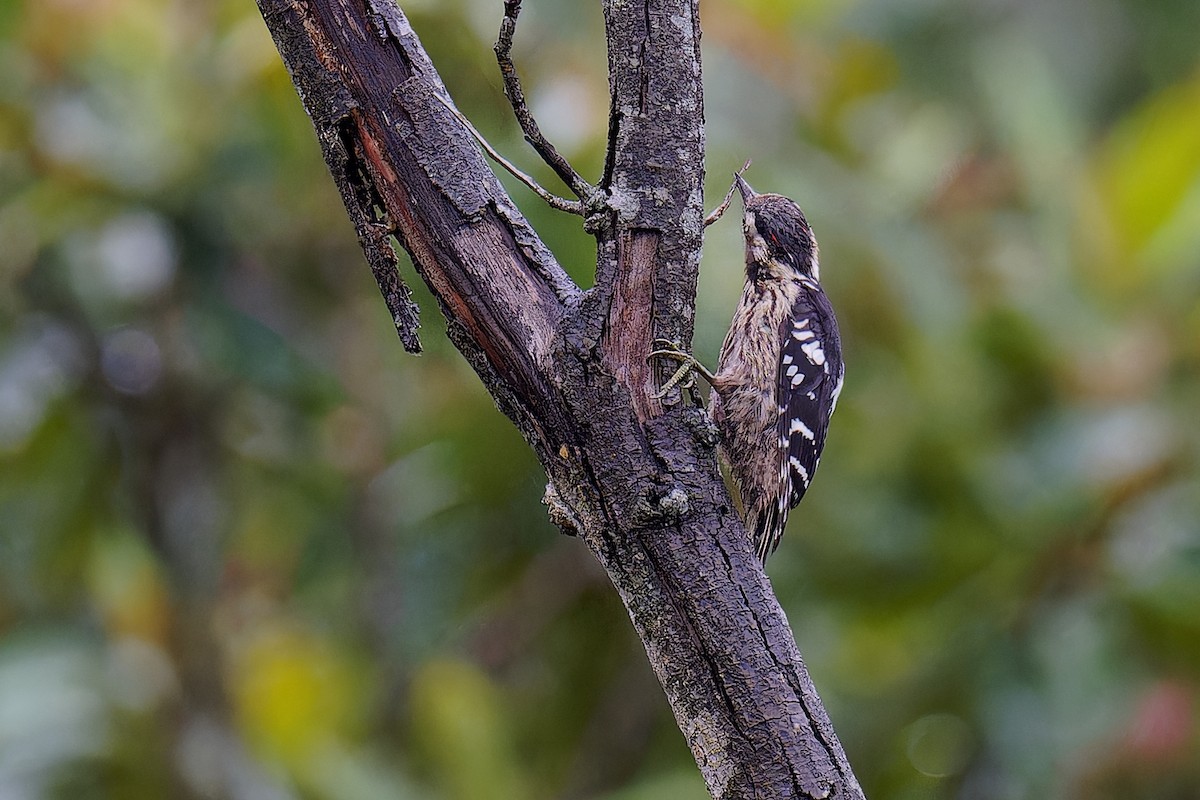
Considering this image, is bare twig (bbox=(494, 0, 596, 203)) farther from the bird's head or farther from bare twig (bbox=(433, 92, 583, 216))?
the bird's head

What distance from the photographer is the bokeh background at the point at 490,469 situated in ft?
11.8

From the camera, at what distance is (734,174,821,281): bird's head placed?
2506mm

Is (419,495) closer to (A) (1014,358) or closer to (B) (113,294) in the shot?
(B) (113,294)

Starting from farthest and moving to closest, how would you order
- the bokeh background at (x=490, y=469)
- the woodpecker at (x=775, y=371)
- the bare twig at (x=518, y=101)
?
the bokeh background at (x=490, y=469)
the woodpecker at (x=775, y=371)
the bare twig at (x=518, y=101)

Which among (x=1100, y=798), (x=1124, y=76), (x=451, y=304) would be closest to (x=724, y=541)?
(x=451, y=304)

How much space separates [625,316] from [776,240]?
114cm

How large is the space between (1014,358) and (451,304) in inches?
116

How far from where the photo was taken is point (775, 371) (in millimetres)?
2508

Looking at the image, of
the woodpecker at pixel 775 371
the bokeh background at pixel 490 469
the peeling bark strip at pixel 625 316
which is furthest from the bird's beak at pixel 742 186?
the bokeh background at pixel 490 469

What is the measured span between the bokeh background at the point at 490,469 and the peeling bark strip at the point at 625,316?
1834mm

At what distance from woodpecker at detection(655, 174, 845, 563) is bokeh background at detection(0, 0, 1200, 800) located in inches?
33.7

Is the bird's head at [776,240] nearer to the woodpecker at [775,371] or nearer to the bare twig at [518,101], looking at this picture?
the woodpecker at [775,371]

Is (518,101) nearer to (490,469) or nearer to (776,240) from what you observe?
(776,240)

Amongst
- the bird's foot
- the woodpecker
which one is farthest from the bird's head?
the bird's foot
